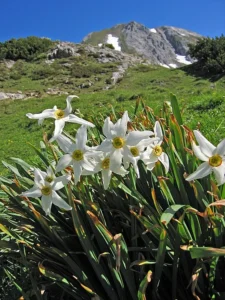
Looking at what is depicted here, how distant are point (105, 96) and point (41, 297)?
45.4 ft

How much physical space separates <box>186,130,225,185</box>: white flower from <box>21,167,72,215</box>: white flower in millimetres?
502

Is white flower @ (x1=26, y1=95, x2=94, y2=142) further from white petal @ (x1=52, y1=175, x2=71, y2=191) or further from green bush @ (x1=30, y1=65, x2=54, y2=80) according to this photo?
green bush @ (x1=30, y1=65, x2=54, y2=80)

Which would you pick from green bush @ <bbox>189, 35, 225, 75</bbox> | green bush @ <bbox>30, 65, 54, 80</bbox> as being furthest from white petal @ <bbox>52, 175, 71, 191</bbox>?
green bush @ <bbox>30, 65, 54, 80</bbox>

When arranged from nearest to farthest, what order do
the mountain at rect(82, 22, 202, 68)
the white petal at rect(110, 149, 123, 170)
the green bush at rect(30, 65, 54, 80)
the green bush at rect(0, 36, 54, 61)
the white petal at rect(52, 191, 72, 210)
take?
the white petal at rect(110, 149, 123, 170) < the white petal at rect(52, 191, 72, 210) < the green bush at rect(30, 65, 54, 80) < the green bush at rect(0, 36, 54, 61) < the mountain at rect(82, 22, 202, 68)

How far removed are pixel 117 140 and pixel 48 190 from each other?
1.26 ft

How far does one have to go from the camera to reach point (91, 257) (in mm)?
1579

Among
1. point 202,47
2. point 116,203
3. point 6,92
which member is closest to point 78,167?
point 116,203

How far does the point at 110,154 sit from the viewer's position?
4.45 feet

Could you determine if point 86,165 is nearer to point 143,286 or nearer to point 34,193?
point 34,193

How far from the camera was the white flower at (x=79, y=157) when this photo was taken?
1.41m

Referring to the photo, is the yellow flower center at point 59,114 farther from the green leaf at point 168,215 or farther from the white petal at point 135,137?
the green leaf at point 168,215

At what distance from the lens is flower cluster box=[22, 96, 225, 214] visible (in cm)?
134

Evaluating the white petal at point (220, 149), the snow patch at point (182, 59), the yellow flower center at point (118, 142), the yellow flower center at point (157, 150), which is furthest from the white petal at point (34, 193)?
the snow patch at point (182, 59)

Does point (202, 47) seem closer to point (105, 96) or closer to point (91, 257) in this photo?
point (105, 96)
